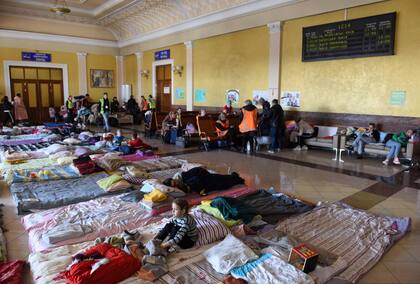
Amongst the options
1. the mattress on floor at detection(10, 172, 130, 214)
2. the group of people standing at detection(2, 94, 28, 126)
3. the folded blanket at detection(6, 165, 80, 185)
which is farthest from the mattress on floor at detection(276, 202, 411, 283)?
the group of people standing at detection(2, 94, 28, 126)

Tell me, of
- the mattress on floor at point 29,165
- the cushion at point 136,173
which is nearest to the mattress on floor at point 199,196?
the cushion at point 136,173

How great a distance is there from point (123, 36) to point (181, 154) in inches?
423

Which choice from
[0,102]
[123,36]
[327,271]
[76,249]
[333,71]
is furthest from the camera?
[123,36]

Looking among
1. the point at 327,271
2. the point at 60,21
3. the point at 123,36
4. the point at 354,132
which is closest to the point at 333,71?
the point at 354,132

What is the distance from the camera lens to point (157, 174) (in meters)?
5.42

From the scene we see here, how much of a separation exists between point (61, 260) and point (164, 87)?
12.4m

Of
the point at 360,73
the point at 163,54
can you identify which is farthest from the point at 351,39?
the point at 163,54

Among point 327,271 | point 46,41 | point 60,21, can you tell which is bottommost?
point 327,271

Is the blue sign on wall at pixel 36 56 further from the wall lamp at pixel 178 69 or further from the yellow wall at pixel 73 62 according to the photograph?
the wall lamp at pixel 178 69

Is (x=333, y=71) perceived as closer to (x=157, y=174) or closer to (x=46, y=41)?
(x=157, y=174)

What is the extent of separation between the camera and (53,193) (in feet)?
14.5

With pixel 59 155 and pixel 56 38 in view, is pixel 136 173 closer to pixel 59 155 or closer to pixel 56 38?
pixel 59 155

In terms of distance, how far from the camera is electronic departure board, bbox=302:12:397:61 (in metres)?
7.17

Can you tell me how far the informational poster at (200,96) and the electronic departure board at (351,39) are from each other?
4.49 metres
